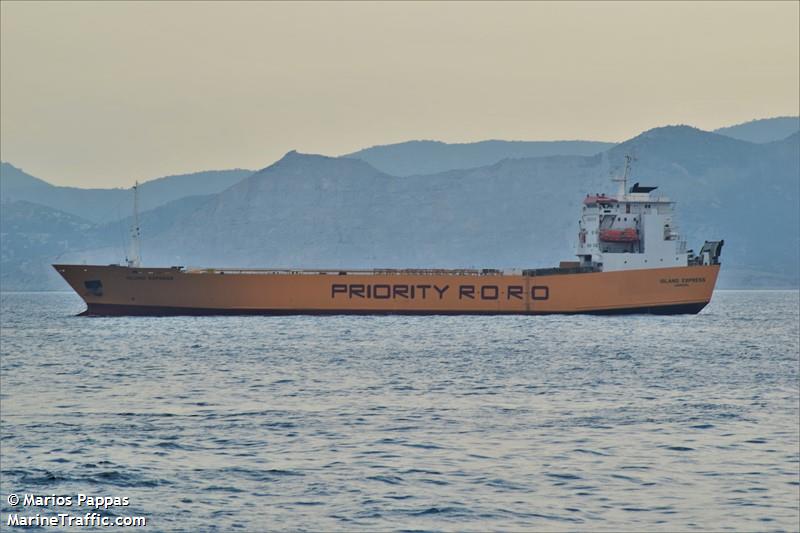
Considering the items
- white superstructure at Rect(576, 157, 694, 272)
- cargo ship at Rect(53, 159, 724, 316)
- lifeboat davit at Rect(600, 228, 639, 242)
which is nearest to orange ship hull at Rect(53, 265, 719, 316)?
cargo ship at Rect(53, 159, 724, 316)

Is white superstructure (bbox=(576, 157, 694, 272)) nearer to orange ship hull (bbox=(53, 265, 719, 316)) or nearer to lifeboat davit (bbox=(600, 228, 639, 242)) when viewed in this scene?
lifeboat davit (bbox=(600, 228, 639, 242))

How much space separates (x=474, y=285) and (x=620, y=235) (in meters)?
9.27

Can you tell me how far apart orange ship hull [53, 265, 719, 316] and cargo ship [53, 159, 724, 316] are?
2.3 inches

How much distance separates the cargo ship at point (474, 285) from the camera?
68.2 metres

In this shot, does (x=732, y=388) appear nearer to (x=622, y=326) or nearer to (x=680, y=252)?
(x=622, y=326)

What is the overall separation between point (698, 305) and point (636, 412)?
4571 cm

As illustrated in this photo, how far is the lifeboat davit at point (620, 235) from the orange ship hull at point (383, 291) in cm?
256

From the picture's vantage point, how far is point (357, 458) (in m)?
20.1

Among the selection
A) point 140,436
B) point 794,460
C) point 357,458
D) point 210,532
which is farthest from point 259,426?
point 794,460

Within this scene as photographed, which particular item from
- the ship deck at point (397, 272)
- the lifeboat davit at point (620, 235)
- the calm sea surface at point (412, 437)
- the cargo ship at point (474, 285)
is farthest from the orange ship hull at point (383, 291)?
the calm sea surface at point (412, 437)

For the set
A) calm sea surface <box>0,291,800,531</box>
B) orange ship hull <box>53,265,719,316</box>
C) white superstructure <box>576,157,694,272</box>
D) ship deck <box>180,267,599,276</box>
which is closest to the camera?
calm sea surface <box>0,291,800,531</box>

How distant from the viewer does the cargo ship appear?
224ft

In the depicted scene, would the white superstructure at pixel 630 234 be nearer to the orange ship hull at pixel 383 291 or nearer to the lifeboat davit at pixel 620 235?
the lifeboat davit at pixel 620 235

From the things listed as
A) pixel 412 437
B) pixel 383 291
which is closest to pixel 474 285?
pixel 383 291
